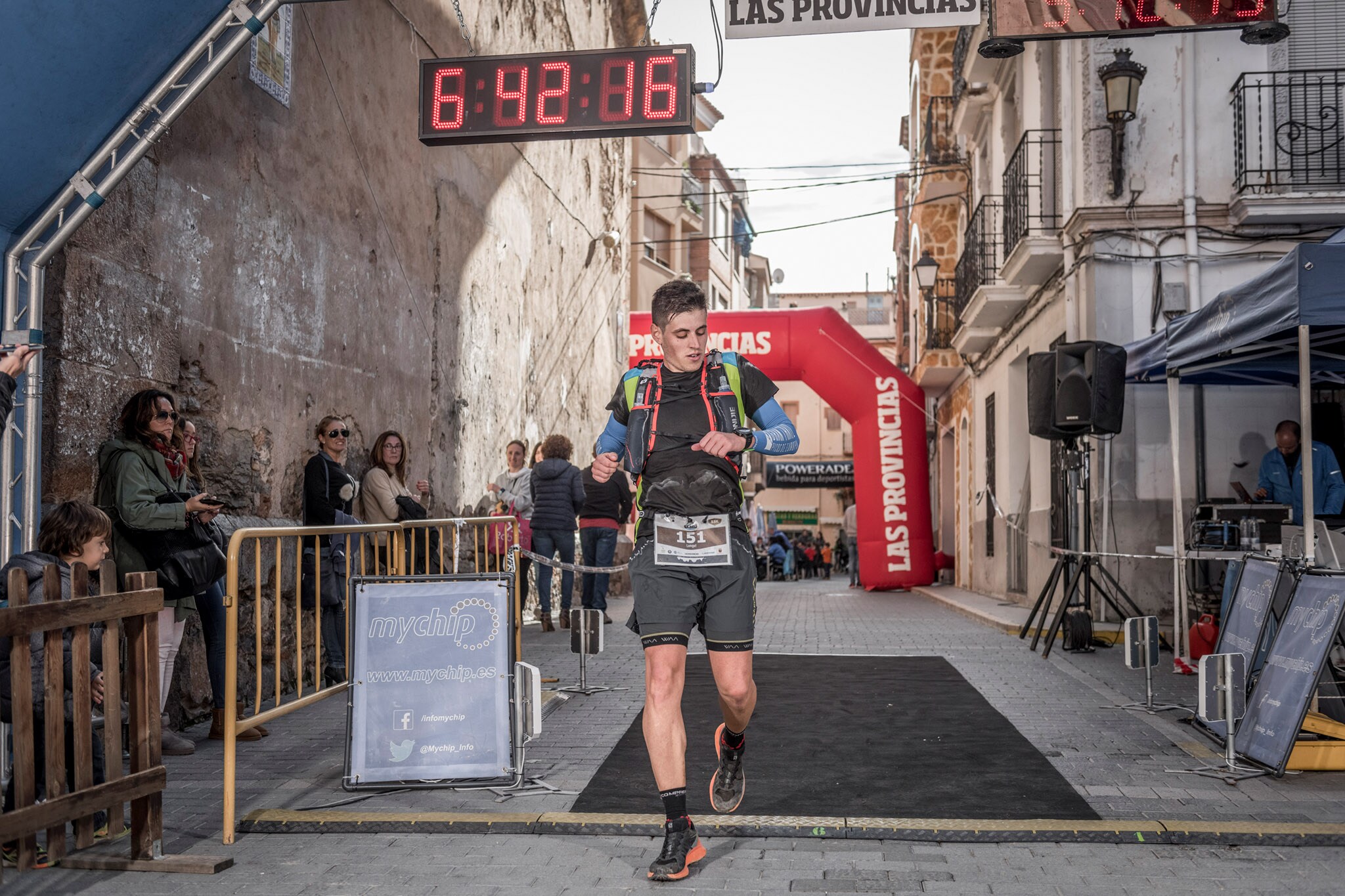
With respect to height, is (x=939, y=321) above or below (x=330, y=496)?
above

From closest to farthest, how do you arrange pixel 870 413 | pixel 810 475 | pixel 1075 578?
pixel 1075 578
pixel 870 413
pixel 810 475

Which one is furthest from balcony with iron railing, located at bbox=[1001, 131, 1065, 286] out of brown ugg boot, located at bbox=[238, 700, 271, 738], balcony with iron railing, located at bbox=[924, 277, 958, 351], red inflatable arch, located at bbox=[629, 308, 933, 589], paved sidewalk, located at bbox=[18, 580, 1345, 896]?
brown ugg boot, located at bbox=[238, 700, 271, 738]

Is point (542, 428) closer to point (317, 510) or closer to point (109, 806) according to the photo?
point (317, 510)

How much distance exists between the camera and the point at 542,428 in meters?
16.6

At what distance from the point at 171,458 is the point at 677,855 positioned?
3689mm

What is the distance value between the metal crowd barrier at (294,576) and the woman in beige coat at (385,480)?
0.82 meters

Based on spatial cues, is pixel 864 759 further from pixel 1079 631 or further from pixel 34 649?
pixel 1079 631

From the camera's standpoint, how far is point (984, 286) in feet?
57.3

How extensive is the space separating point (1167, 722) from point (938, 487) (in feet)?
75.6

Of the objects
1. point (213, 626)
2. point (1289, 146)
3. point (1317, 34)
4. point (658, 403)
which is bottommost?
point (213, 626)

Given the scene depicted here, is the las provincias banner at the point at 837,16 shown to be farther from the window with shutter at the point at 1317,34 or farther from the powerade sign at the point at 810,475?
the powerade sign at the point at 810,475

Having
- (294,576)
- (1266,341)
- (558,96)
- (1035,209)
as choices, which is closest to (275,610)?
(294,576)

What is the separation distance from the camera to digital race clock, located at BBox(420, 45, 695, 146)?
7785mm

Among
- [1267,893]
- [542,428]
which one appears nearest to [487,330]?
[542,428]
